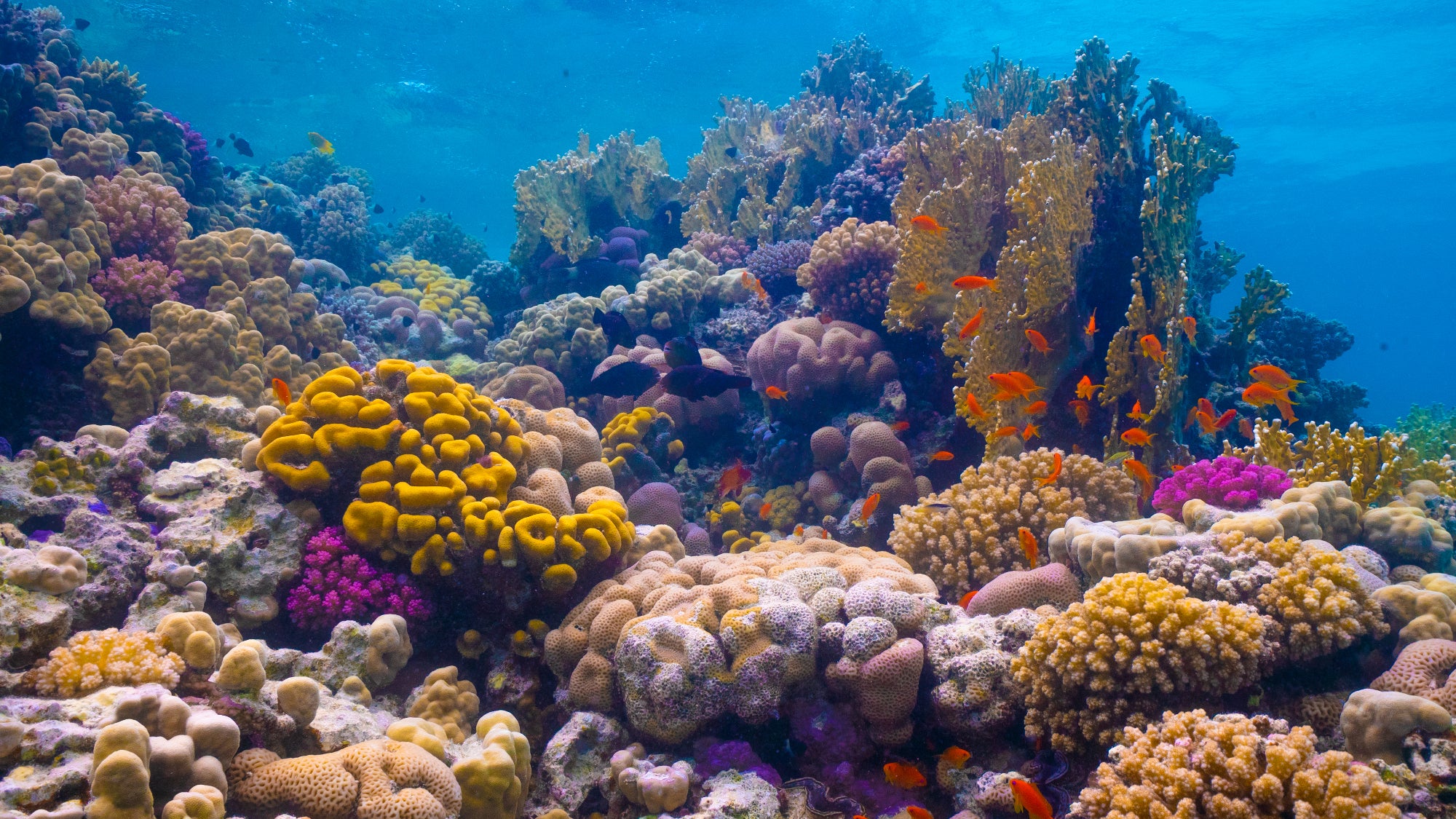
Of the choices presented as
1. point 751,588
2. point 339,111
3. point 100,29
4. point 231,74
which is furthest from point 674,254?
point 339,111

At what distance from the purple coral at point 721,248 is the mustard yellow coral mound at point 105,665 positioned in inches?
374

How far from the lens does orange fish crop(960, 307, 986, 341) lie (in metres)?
5.50

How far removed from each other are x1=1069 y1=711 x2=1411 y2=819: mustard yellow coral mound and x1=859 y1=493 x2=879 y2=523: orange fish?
10.2 feet

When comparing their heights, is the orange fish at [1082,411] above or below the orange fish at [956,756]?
above

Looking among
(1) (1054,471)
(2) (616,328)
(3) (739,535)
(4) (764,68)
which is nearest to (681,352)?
(2) (616,328)

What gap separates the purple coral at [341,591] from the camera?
3.80 m

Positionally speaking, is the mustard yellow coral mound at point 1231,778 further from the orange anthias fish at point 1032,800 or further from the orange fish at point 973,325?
the orange fish at point 973,325

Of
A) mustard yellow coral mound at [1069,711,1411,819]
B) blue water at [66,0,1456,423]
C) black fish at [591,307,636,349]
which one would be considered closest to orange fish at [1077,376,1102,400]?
mustard yellow coral mound at [1069,711,1411,819]

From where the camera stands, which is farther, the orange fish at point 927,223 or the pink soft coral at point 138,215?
the pink soft coral at point 138,215

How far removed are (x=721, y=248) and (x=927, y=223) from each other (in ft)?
18.9

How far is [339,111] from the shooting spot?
52500mm

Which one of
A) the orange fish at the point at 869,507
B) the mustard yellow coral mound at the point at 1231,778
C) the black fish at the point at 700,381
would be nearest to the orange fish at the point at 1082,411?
the orange fish at the point at 869,507

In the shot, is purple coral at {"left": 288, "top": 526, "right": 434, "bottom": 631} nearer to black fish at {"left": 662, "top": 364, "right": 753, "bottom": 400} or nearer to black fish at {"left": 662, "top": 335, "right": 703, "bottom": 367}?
black fish at {"left": 662, "top": 364, "right": 753, "bottom": 400}

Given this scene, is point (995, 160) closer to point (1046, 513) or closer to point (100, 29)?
point (1046, 513)
